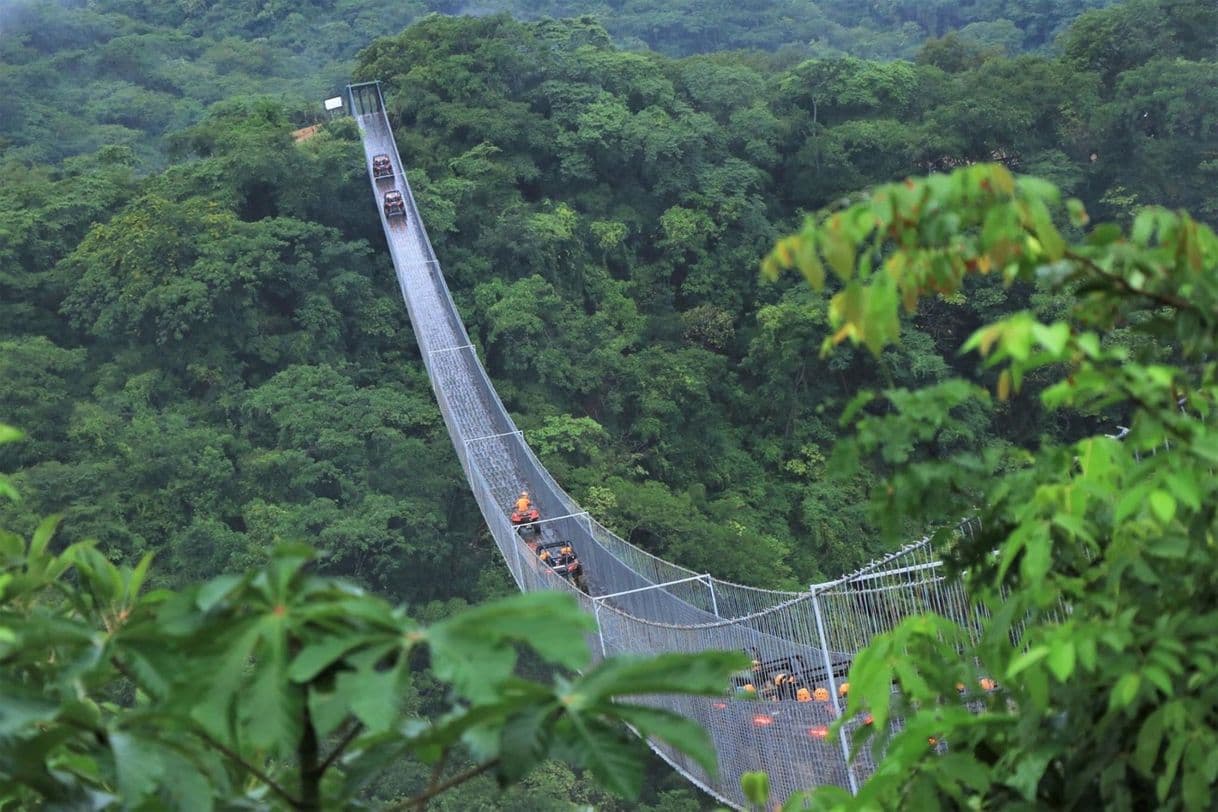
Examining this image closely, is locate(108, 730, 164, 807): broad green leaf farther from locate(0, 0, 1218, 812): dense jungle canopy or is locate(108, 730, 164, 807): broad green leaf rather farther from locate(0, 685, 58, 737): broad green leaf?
locate(0, 0, 1218, 812): dense jungle canopy

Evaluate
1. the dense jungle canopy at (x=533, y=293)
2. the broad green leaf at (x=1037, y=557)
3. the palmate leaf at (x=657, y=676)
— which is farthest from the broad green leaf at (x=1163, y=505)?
the dense jungle canopy at (x=533, y=293)

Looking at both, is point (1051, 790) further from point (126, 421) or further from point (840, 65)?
point (840, 65)

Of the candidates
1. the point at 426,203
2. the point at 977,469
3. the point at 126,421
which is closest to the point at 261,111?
the point at 426,203

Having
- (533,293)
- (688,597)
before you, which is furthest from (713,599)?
(533,293)

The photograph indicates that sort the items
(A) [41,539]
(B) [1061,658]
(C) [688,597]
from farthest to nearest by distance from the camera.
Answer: (C) [688,597]
(A) [41,539]
(B) [1061,658]

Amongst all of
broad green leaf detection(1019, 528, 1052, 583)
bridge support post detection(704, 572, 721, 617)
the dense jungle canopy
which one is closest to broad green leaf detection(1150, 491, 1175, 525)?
broad green leaf detection(1019, 528, 1052, 583)

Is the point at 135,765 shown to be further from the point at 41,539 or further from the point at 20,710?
the point at 41,539
